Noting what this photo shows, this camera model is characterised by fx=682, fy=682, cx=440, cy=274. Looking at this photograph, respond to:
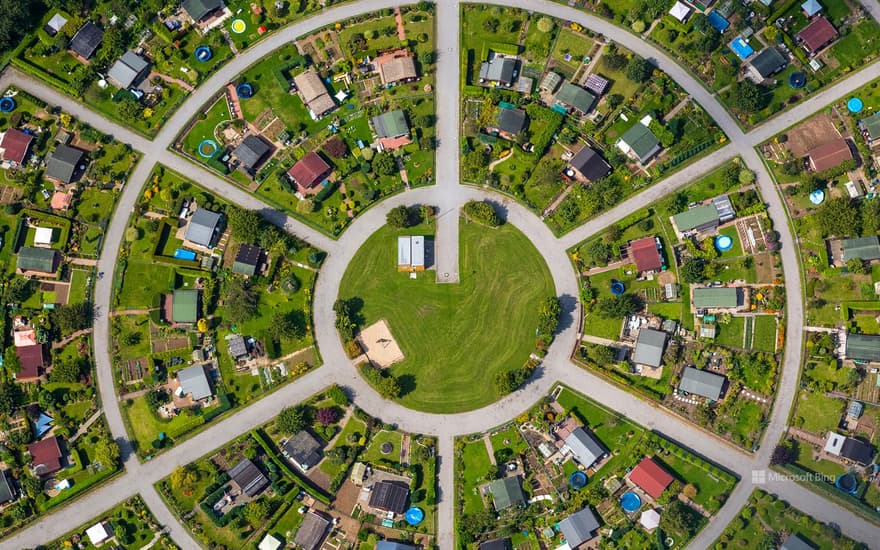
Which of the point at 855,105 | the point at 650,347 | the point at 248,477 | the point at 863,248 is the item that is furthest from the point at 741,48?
the point at 248,477

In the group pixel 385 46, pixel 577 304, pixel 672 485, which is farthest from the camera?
pixel 385 46

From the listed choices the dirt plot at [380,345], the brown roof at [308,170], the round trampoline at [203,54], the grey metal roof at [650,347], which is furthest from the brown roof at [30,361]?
the grey metal roof at [650,347]

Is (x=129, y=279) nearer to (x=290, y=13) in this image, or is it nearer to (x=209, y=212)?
(x=209, y=212)

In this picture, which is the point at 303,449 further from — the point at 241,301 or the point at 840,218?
the point at 840,218

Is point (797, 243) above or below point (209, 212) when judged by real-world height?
above

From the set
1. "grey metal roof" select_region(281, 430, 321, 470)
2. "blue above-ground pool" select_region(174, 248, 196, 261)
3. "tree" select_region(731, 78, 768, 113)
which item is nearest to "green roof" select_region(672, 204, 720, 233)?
"tree" select_region(731, 78, 768, 113)

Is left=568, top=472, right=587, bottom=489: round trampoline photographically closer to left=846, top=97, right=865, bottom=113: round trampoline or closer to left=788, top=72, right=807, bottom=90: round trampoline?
left=788, top=72, right=807, bottom=90: round trampoline

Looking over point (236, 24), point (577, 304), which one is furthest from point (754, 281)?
point (236, 24)

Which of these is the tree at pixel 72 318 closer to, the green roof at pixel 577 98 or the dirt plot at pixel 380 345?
the dirt plot at pixel 380 345
